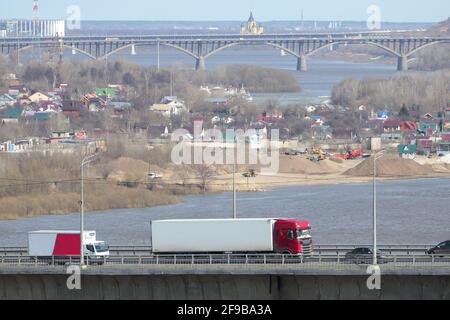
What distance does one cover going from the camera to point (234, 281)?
1591 centimetres

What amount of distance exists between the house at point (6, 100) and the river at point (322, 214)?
2368 cm

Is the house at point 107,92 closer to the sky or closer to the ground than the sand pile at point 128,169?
closer to the sky

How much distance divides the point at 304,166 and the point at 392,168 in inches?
91.4

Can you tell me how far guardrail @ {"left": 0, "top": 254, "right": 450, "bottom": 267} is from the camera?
1655 cm

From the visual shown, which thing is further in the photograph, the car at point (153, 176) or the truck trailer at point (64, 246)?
the car at point (153, 176)

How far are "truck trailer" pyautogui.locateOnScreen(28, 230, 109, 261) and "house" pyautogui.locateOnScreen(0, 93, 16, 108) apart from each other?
38794 mm

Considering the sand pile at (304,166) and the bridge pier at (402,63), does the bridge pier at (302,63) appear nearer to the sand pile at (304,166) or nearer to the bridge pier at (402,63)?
the bridge pier at (402,63)

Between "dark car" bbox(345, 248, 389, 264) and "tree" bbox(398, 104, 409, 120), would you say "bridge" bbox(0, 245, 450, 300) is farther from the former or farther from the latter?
"tree" bbox(398, 104, 409, 120)

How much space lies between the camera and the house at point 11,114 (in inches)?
1987

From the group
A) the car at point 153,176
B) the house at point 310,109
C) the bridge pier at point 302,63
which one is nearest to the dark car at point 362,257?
the car at point 153,176

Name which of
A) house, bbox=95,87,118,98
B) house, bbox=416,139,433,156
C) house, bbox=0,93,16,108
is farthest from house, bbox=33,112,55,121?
house, bbox=416,139,433,156

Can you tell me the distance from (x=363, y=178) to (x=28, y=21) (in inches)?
3959
